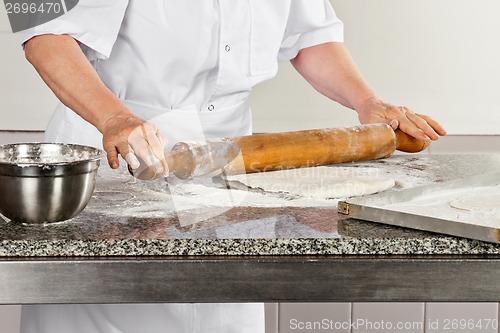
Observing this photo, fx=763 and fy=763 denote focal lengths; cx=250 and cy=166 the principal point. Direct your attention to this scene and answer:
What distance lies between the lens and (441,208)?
1109 millimetres

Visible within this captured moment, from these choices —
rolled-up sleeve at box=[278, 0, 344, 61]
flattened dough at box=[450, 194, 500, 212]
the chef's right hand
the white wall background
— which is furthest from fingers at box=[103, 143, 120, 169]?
the white wall background

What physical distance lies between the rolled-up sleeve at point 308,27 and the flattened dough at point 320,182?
527 mm

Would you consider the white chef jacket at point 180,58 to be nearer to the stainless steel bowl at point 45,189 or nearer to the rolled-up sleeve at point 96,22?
the rolled-up sleeve at point 96,22

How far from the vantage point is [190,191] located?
122 cm

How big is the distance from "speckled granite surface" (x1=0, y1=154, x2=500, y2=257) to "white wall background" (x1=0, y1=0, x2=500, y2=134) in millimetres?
1246

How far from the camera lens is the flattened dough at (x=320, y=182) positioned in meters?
1.24

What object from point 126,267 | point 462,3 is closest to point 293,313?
point 462,3

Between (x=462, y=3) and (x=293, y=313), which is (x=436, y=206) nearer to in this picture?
(x=293, y=313)

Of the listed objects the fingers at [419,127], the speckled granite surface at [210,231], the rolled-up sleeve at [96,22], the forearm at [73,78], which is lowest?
the speckled granite surface at [210,231]

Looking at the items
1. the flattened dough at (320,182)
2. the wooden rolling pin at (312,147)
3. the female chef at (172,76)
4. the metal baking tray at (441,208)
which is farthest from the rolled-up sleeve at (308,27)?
the metal baking tray at (441,208)

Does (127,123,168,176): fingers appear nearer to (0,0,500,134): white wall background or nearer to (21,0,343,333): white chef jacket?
(21,0,343,333): white chef jacket

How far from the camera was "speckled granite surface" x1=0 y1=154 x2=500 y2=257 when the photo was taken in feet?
3.08

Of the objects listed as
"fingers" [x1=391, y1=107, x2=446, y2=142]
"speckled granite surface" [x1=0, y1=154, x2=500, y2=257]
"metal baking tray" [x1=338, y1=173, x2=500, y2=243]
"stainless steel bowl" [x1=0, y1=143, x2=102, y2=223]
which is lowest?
"speckled granite surface" [x1=0, y1=154, x2=500, y2=257]

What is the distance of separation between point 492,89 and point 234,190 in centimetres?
150
